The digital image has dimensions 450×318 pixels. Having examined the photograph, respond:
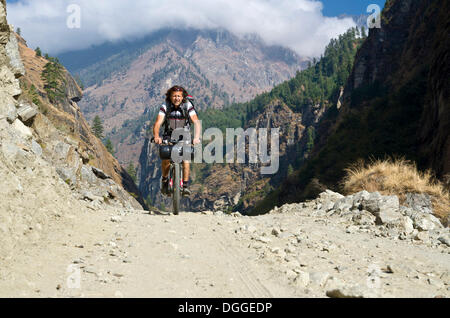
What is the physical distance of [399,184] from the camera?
1002cm

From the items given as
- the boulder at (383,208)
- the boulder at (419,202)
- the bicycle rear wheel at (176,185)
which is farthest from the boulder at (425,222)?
the bicycle rear wheel at (176,185)

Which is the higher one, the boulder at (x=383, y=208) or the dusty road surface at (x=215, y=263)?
the boulder at (x=383, y=208)

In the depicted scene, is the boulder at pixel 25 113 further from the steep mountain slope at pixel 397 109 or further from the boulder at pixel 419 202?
the steep mountain slope at pixel 397 109

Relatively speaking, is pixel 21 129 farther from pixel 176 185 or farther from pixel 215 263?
pixel 215 263

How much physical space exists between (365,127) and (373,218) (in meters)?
42.9

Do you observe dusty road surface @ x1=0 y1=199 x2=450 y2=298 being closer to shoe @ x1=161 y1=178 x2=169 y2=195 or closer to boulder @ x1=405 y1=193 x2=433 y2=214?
shoe @ x1=161 y1=178 x2=169 y2=195

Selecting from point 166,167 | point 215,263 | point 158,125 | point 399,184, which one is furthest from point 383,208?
point 158,125

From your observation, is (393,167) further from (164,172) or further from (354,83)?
(354,83)

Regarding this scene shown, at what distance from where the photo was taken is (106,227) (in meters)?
6.62

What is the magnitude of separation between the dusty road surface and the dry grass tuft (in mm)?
3281

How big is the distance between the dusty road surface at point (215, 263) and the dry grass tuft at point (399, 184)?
328cm

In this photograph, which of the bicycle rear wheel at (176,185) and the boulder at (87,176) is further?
the boulder at (87,176)

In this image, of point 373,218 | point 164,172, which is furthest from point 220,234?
point 373,218

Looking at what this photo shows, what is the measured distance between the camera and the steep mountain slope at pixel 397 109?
20.3 m
